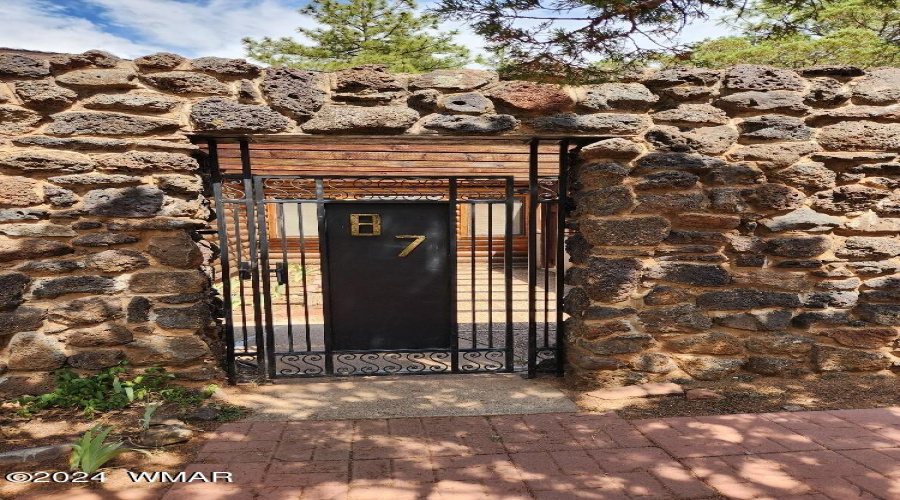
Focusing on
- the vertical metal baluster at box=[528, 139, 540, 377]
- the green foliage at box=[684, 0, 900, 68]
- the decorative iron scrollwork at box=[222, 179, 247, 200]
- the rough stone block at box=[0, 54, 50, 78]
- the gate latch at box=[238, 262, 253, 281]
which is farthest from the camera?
the green foliage at box=[684, 0, 900, 68]

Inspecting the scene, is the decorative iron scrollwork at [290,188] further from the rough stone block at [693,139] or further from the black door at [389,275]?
the rough stone block at [693,139]

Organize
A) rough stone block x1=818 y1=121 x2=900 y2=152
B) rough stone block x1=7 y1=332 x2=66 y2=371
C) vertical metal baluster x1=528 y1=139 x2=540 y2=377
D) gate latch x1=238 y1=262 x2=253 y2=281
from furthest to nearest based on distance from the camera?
1. gate latch x1=238 y1=262 x2=253 y2=281
2. vertical metal baluster x1=528 y1=139 x2=540 y2=377
3. rough stone block x1=818 y1=121 x2=900 y2=152
4. rough stone block x1=7 y1=332 x2=66 y2=371

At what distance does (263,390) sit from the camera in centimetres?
324

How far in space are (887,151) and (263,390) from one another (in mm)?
4634

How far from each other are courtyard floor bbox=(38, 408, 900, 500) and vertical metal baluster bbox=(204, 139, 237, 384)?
0.77 metres

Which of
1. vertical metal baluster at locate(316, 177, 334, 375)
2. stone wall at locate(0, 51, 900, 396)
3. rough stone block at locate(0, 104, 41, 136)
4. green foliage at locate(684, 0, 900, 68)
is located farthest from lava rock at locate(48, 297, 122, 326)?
green foliage at locate(684, 0, 900, 68)

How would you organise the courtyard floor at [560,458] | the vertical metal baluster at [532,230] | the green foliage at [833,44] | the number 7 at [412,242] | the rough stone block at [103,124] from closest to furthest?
the courtyard floor at [560,458] < the rough stone block at [103,124] < the vertical metal baluster at [532,230] < the number 7 at [412,242] < the green foliage at [833,44]

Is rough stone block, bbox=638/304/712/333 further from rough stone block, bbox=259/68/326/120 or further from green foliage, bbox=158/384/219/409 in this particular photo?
green foliage, bbox=158/384/219/409

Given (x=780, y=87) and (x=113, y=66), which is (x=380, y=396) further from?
(x=780, y=87)

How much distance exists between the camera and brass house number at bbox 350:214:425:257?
3.35m

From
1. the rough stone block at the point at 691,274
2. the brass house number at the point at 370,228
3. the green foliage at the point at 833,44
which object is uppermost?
the green foliage at the point at 833,44

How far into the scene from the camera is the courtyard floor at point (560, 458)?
200 centimetres

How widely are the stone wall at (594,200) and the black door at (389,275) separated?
738 millimetres

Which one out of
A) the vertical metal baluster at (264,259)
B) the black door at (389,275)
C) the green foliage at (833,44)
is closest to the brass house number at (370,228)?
the black door at (389,275)
